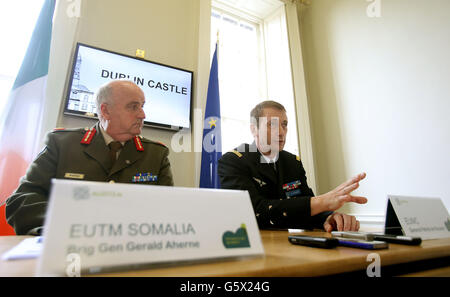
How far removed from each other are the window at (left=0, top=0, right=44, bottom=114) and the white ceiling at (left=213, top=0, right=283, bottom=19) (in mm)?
2143

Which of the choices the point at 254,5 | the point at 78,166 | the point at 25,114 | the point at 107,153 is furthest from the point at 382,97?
the point at 25,114

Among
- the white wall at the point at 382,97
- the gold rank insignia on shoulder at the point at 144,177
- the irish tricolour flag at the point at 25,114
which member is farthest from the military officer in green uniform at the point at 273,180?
the irish tricolour flag at the point at 25,114

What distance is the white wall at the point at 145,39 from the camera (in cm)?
187

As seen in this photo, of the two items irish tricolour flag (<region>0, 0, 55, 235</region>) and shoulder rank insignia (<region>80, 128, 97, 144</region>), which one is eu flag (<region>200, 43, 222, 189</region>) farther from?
irish tricolour flag (<region>0, 0, 55, 235</region>)

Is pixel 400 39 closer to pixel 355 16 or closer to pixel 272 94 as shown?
pixel 355 16

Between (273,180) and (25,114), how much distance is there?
172 centimetres

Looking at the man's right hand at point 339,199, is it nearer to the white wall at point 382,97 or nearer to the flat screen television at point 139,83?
the white wall at point 382,97

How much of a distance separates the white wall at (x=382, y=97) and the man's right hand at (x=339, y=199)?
1.51 m

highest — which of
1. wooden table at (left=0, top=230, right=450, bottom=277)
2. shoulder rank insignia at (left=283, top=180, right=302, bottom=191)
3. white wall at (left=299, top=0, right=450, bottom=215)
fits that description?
white wall at (left=299, top=0, right=450, bottom=215)

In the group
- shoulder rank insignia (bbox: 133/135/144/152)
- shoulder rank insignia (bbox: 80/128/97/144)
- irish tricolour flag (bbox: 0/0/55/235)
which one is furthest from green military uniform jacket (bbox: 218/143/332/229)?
irish tricolour flag (bbox: 0/0/55/235)

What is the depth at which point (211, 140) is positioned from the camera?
90.0 inches

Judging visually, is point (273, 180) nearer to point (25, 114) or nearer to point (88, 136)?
point (88, 136)

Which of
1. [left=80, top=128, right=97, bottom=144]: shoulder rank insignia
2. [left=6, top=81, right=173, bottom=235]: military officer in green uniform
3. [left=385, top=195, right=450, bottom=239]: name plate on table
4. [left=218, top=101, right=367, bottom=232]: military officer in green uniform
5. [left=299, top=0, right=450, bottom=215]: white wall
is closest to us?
[left=385, top=195, right=450, bottom=239]: name plate on table

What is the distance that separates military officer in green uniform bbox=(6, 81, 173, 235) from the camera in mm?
1037
